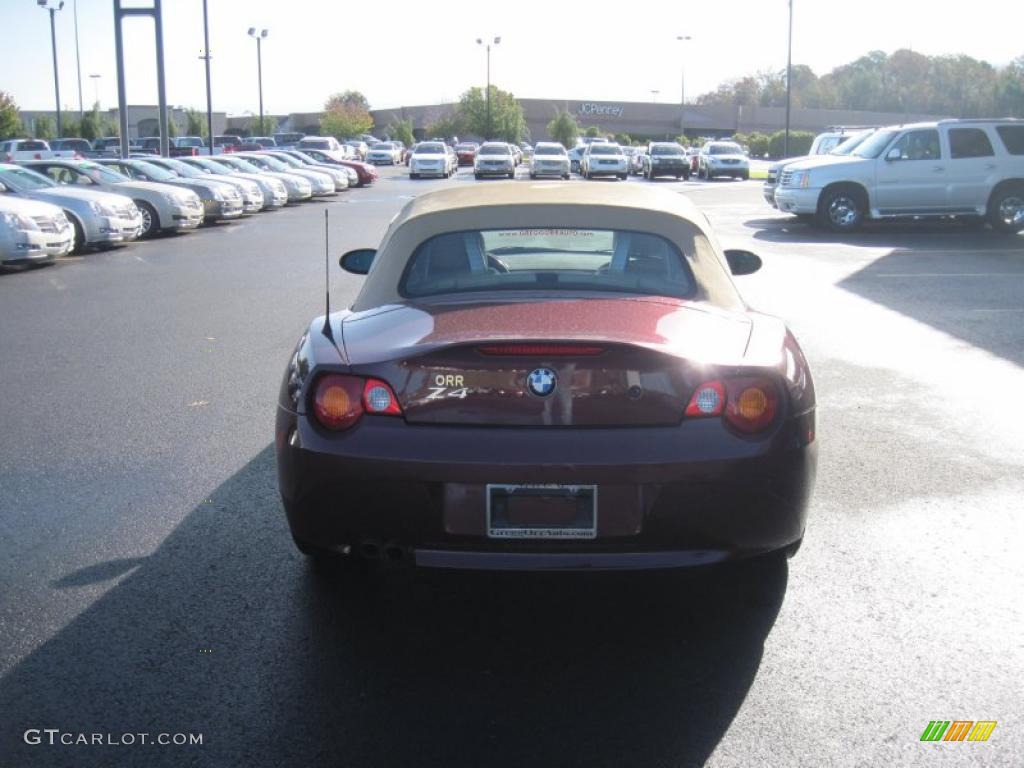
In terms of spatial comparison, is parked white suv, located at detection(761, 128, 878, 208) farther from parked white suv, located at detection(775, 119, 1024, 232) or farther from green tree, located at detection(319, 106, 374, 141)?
green tree, located at detection(319, 106, 374, 141)

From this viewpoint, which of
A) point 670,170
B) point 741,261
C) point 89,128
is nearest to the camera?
point 741,261

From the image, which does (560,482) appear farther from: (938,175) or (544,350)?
(938,175)

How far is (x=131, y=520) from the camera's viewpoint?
17.6 feet

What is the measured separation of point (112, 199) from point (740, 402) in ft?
57.5

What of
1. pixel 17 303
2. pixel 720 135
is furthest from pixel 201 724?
pixel 720 135

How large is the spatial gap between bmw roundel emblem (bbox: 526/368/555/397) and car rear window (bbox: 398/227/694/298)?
32.8 inches

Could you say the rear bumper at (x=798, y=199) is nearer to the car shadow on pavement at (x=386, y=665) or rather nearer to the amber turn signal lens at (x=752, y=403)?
the car shadow on pavement at (x=386, y=665)

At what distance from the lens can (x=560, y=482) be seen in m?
3.67

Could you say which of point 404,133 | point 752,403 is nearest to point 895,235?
point 752,403

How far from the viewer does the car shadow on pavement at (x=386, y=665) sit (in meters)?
3.32

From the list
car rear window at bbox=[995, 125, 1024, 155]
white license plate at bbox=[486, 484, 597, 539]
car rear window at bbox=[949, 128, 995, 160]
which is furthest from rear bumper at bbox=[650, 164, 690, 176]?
white license plate at bbox=[486, 484, 597, 539]

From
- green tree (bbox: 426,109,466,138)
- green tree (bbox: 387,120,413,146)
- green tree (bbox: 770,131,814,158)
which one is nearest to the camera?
green tree (bbox: 770,131,814,158)

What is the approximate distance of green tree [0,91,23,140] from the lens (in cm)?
7506

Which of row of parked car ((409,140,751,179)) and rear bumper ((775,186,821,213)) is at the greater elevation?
row of parked car ((409,140,751,179))
